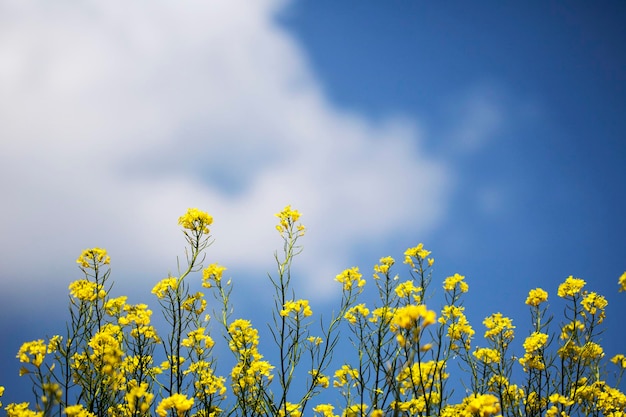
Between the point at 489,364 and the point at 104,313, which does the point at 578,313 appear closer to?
the point at 489,364

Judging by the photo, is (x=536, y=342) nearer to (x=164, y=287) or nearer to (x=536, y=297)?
(x=536, y=297)

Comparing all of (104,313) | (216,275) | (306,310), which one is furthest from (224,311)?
(104,313)

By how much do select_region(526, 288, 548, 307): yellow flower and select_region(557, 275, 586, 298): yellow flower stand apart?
0.25 meters

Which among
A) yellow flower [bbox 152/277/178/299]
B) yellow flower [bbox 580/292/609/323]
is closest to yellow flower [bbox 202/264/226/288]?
yellow flower [bbox 152/277/178/299]

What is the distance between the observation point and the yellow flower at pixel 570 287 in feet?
14.9

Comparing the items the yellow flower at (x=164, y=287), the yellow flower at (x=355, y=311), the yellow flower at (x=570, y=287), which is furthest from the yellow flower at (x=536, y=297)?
the yellow flower at (x=164, y=287)

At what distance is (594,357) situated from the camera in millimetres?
4719

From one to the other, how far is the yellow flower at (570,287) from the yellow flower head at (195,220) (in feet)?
12.2

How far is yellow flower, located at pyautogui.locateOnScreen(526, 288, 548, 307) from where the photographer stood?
447 cm

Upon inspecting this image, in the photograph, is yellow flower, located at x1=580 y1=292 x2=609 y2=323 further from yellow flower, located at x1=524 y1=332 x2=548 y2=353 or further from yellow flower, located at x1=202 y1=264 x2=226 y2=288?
yellow flower, located at x1=202 y1=264 x2=226 y2=288

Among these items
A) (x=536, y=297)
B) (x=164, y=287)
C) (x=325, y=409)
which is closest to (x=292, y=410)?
(x=325, y=409)

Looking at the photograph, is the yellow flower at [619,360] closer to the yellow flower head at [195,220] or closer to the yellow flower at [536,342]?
the yellow flower at [536,342]

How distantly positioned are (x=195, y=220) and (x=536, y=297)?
3516 millimetres

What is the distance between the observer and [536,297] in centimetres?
450
